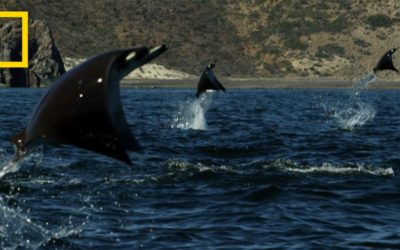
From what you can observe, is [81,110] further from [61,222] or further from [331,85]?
[331,85]

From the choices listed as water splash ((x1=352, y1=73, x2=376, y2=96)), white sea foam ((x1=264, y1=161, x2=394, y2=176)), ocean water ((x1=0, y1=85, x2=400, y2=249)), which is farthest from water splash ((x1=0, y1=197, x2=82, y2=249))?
water splash ((x1=352, y1=73, x2=376, y2=96))

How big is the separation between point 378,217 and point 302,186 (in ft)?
11.0

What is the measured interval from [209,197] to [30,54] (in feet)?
273

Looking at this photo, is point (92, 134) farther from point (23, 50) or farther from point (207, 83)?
point (23, 50)

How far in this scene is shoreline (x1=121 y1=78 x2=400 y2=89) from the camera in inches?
4070

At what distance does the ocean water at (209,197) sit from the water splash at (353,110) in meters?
12.5

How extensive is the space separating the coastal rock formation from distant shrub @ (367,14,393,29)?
200 ft

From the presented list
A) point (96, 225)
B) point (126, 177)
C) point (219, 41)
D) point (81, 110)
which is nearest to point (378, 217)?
point (96, 225)

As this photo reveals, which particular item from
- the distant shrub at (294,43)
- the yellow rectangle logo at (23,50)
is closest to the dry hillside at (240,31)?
the distant shrub at (294,43)

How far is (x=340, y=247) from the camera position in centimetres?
1319

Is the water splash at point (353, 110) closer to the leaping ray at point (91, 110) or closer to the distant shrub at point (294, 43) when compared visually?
the distant shrub at point (294, 43)

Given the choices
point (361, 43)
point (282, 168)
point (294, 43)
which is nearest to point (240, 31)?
point (294, 43)

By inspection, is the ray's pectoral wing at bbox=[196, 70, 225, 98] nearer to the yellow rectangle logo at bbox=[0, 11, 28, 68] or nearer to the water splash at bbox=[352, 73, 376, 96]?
the yellow rectangle logo at bbox=[0, 11, 28, 68]

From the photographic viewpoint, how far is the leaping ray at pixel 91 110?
8.17m
